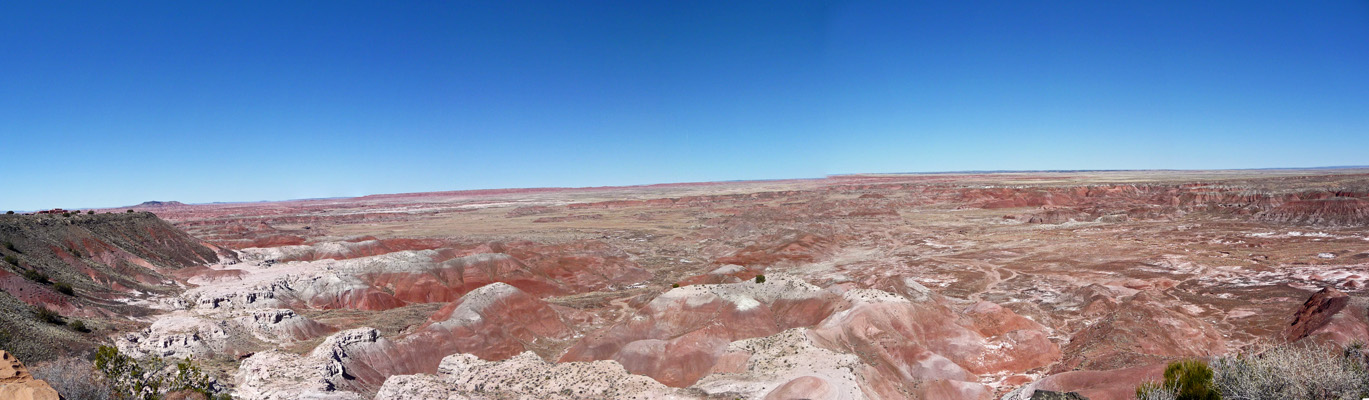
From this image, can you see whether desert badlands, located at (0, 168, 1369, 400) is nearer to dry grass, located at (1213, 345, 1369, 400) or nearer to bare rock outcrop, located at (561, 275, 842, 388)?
bare rock outcrop, located at (561, 275, 842, 388)

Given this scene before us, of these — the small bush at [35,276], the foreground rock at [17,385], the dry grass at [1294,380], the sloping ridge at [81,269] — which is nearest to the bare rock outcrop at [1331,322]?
the dry grass at [1294,380]

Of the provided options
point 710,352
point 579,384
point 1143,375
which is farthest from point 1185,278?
point 579,384

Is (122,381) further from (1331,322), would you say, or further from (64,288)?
(1331,322)

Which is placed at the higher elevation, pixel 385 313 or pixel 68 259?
pixel 68 259

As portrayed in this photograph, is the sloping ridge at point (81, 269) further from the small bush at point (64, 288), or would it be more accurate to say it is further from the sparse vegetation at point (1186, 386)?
the sparse vegetation at point (1186, 386)

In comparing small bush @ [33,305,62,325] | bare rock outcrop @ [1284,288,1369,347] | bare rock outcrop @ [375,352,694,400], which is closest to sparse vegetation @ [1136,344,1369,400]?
bare rock outcrop @ [1284,288,1369,347]

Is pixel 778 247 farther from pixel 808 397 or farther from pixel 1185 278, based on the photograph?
pixel 808 397

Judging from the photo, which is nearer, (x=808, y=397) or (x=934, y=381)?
(x=808, y=397)
